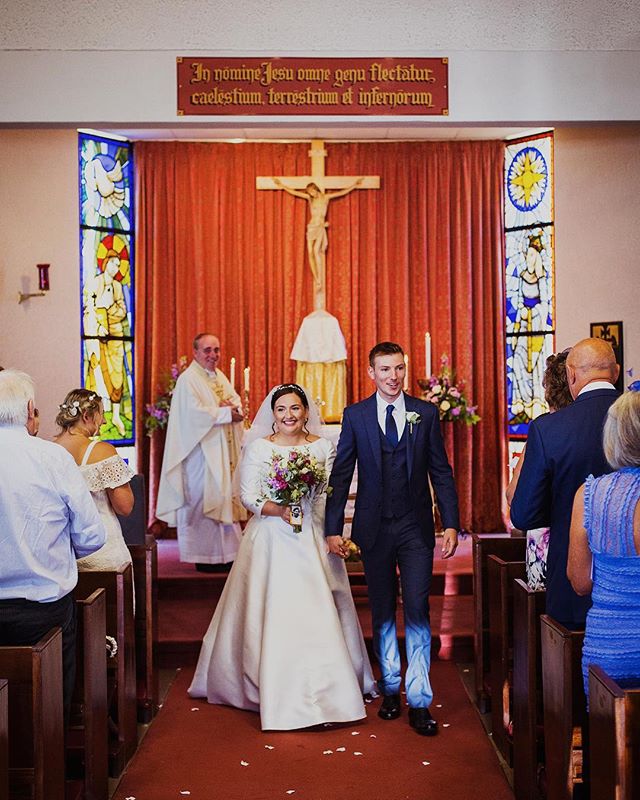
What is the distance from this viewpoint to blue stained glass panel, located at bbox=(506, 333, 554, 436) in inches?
392

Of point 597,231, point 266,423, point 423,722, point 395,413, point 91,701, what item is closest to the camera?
point 91,701

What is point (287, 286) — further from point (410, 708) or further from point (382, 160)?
point (410, 708)

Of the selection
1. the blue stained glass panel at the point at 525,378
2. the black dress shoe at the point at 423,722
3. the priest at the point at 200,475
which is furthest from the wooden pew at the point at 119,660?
the blue stained glass panel at the point at 525,378

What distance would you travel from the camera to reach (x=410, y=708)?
16.9ft

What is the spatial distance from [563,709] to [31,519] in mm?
1882

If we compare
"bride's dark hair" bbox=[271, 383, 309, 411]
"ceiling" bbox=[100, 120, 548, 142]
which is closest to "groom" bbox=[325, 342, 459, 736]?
"bride's dark hair" bbox=[271, 383, 309, 411]

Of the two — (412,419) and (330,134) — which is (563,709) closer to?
(412,419)

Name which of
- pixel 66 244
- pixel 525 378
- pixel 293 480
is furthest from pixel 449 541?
pixel 66 244

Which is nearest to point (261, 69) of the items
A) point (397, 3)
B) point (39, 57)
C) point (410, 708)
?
point (397, 3)

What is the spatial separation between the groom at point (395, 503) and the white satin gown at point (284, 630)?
0.25 m

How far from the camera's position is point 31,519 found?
3490 mm

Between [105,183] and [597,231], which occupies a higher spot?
[105,183]

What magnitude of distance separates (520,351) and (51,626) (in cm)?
728

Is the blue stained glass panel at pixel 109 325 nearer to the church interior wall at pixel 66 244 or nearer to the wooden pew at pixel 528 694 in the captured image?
the church interior wall at pixel 66 244
